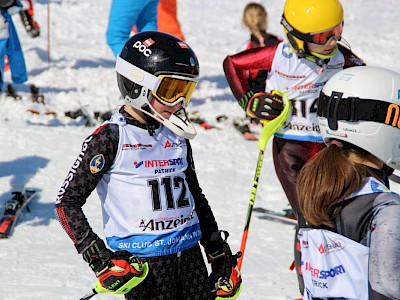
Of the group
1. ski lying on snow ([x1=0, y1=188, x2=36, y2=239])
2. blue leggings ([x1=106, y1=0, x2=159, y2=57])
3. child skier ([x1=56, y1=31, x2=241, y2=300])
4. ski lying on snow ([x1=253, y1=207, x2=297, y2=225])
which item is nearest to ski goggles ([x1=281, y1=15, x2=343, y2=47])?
child skier ([x1=56, y1=31, x2=241, y2=300])

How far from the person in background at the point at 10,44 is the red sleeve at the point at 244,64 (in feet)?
10.5

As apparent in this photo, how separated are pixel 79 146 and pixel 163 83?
5.21 meters

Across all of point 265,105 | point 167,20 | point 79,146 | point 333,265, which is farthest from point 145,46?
point 167,20

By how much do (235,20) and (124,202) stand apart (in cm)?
1393

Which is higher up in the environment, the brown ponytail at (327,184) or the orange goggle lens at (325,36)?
the brown ponytail at (327,184)

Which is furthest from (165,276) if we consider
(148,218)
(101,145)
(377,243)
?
(377,243)

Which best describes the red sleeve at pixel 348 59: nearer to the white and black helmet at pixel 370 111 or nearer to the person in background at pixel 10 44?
the white and black helmet at pixel 370 111

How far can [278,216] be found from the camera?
7.09 m

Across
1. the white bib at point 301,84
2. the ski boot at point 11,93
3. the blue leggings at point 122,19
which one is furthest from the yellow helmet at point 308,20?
the ski boot at point 11,93

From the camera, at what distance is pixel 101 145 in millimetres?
3361

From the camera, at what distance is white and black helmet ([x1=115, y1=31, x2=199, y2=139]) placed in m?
3.46

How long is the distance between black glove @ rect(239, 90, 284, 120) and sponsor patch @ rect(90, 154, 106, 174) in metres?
2.20

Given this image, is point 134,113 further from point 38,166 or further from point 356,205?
point 38,166

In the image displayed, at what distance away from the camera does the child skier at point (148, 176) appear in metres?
3.38
